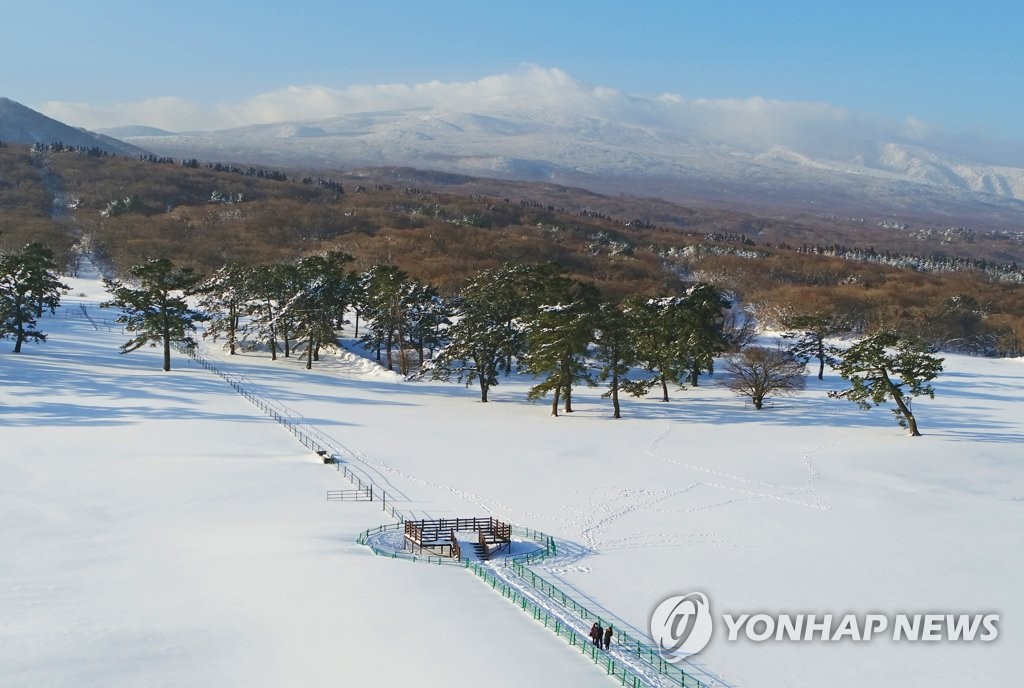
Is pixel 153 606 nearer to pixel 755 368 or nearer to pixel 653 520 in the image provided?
pixel 653 520

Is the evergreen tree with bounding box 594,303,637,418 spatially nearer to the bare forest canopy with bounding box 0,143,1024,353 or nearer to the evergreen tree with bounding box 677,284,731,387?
the evergreen tree with bounding box 677,284,731,387

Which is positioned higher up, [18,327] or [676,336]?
[676,336]

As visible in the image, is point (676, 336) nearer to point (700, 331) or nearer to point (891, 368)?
point (700, 331)

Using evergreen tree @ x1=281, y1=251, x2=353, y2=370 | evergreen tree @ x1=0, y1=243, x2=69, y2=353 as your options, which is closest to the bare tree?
evergreen tree @ x1=281, y1=251, x2=353, y2=370

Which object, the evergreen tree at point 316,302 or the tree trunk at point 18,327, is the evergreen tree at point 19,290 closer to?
the tree trunk at point 18,327

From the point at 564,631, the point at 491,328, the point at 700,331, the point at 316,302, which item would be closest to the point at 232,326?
the point at 316,302
